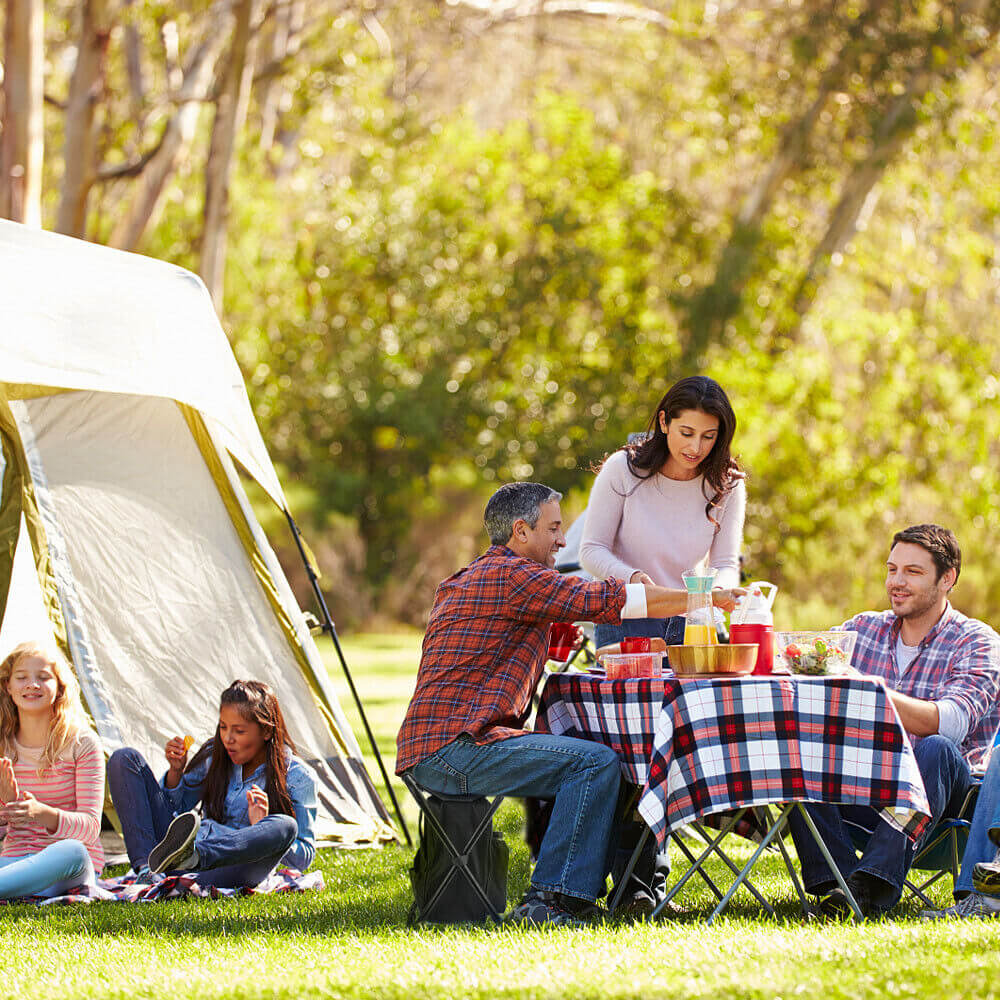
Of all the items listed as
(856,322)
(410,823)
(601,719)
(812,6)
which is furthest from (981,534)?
(601,719)

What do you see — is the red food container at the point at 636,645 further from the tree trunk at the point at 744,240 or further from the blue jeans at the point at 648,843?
the tree trunk at the point at 744,240

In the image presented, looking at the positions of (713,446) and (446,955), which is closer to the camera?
(446,955)

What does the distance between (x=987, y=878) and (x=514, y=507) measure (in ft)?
4.73

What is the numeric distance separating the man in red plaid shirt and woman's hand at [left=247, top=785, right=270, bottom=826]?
65 cm

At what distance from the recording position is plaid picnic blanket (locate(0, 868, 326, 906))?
4098mm

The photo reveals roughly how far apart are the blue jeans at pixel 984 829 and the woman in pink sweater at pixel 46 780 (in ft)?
7.92

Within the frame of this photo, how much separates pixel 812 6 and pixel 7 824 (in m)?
13.1

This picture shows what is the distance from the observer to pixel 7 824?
4.18 m

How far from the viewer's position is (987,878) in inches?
133

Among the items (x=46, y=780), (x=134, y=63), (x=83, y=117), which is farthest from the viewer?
(x=134, y=63)

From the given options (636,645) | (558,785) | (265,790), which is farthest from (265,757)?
(636,645)

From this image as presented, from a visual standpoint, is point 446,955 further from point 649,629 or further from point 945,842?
point 945,842

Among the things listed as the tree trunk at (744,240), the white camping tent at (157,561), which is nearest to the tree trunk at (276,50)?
the tree trunk at (744,240)

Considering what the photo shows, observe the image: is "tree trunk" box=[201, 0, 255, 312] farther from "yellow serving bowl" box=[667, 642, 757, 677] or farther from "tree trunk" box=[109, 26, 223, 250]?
"yellow serving bowl" box=[667, 642, 757, 677]
